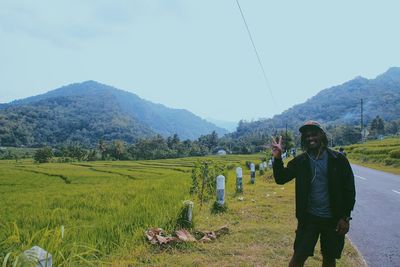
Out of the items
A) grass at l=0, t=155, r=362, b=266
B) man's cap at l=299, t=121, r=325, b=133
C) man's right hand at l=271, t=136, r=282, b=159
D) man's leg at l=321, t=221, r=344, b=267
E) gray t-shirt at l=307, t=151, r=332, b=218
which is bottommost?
grass at l=0, t=155, r=362, b=266

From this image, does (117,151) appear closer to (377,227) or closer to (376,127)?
(376,127)

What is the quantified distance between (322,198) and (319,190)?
0.30 ft

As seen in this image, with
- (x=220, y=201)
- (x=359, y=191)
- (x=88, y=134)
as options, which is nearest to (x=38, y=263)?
(x=220, y=201)

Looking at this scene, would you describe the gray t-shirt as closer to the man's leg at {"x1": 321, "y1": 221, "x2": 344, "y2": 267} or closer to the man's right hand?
the man's leg at {"x1": 321, "y1": 221, "x2": 344, "y2": 267}

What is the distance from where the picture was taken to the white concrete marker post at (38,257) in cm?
308

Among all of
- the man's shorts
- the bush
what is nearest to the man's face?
the man's shorts

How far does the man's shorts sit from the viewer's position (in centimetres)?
437

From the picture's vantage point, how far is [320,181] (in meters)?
4.47

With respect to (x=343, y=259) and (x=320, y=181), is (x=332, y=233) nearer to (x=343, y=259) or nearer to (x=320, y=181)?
(x=320, y=181)

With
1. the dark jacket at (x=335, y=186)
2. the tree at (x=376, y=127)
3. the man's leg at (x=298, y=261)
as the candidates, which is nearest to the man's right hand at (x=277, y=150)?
the dark jacket at (x=335, y=186)

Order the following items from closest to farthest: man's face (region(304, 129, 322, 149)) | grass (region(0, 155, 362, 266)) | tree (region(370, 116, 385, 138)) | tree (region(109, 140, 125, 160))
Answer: man's face (region(304, 129, 322, 149)) → grass (region(0, 155, 362, 266)) → tree (region(109, 140, 125, 160)) → tree (region(370, 116, 385, 138))

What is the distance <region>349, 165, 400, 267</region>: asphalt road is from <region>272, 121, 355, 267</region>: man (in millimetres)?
1994

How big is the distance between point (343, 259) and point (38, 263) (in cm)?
464

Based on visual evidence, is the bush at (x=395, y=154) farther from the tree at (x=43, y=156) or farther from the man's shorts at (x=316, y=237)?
the tree at (x=43, y=156)
